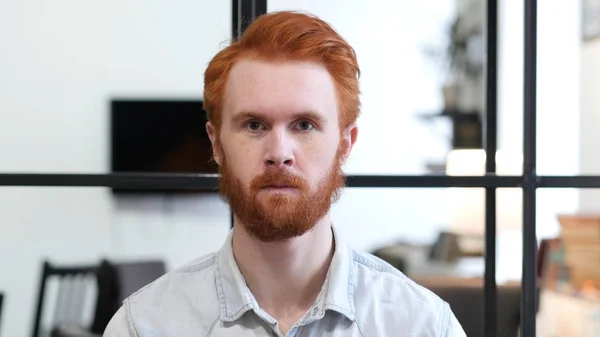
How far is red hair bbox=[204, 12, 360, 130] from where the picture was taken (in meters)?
1.51

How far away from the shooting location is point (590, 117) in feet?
7.39

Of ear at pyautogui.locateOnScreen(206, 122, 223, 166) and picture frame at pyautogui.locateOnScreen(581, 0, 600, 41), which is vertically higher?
picture frame at pyautogui.locateOnScreen(581, 0, 600, 41)

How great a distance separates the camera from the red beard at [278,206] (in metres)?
1.46

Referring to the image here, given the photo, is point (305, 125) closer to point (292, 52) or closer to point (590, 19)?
point (292, 52)

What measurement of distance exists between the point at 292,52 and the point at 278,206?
A: 300 mm

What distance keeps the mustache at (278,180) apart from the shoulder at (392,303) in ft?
0.95

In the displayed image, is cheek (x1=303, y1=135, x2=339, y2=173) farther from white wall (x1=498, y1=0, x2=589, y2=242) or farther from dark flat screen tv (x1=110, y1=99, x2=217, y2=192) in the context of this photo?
white wall (x1=498, y1=0, x2=589, y2=242)

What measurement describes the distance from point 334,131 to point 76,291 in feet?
3.21

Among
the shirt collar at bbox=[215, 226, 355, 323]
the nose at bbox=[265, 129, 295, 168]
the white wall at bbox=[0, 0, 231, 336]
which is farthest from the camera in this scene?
the white wall at bbox=[0, 0, 231, 336]

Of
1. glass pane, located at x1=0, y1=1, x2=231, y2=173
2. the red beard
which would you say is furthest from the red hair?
glass pane, located at x1=0, y1=1, x2=231, y2=173

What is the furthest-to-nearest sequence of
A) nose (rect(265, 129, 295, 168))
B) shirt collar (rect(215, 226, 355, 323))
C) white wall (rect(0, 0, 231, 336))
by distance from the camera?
1. white wall (rect(0, 0, 231, 336))
2. shirt collar (rect(215, 226, 355, 323))
3. nose (rect(265, 129, 295, 168))

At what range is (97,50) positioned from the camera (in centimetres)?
211

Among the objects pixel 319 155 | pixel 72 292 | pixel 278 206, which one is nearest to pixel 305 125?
pixel 319 155

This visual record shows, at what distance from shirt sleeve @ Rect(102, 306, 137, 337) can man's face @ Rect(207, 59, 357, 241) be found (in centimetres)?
34
